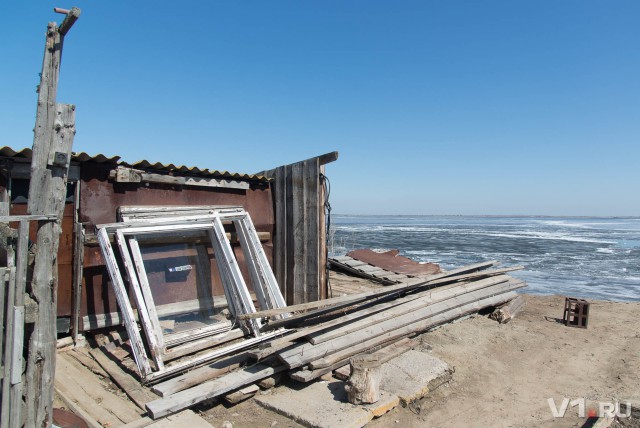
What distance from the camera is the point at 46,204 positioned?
10.4 ft

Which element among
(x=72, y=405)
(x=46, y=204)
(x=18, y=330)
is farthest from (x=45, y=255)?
(x=72, y=405)

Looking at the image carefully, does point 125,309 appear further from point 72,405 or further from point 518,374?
point 518,374

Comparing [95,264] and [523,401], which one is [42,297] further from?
[523,401]

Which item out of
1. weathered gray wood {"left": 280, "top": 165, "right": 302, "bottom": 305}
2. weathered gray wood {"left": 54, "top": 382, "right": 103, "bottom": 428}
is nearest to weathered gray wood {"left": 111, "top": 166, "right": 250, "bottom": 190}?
weathered gray wood {"left": 280, "top": 165, "right": 302, "bottom": 305}

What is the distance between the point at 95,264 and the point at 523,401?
585cm

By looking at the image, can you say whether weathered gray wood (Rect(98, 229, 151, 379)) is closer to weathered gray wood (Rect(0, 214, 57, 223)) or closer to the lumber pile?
the lumber pile

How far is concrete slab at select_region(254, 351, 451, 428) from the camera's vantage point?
441 centimetres

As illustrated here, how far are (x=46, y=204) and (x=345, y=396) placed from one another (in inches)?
141

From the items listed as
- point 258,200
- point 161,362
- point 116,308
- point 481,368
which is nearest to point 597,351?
point 481,368

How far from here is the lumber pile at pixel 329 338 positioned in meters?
4.70

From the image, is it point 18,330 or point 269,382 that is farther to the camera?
point 269,382

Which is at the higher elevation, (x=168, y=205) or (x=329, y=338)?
(x=168, y=205)

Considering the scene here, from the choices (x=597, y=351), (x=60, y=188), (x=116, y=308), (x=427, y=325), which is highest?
(x=60, y=188)

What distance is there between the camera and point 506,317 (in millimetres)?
8797
